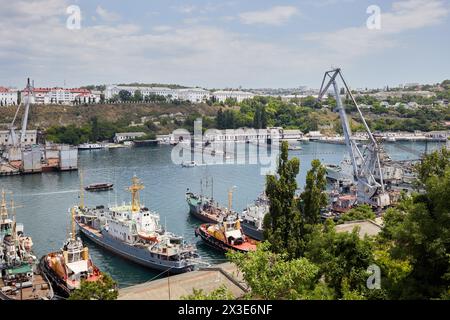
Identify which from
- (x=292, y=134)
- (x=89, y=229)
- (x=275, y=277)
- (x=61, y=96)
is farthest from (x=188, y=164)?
(x=61, y=96)

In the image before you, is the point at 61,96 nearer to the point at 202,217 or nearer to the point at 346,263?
the point at 202,217

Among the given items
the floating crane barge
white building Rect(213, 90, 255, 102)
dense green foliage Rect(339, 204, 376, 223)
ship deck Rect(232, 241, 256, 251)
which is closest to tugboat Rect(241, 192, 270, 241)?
ship deck Rect(232, 241, 256, 251)

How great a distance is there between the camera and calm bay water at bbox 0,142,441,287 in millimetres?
9645

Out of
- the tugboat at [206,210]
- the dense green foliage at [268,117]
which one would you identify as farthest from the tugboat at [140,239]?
the dense green foliage at [268,117]

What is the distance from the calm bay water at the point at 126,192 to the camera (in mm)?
9645

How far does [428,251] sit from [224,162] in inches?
734

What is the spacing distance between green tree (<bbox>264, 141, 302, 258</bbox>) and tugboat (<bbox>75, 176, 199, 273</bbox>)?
2.72m

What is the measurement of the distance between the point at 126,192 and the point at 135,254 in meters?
6.42

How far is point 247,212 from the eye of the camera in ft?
35.4

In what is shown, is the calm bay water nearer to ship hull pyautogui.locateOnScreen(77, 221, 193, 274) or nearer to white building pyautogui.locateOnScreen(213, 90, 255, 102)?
ship hull pyautogui.locateOnScreen(77, 221, 193, 274)

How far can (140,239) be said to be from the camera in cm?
920

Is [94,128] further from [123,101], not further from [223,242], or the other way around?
[223,242]

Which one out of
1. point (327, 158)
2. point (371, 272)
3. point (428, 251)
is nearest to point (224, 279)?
point (371, 272)

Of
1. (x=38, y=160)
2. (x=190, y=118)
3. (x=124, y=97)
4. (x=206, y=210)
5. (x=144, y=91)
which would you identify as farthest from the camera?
(x=144, y=91)
